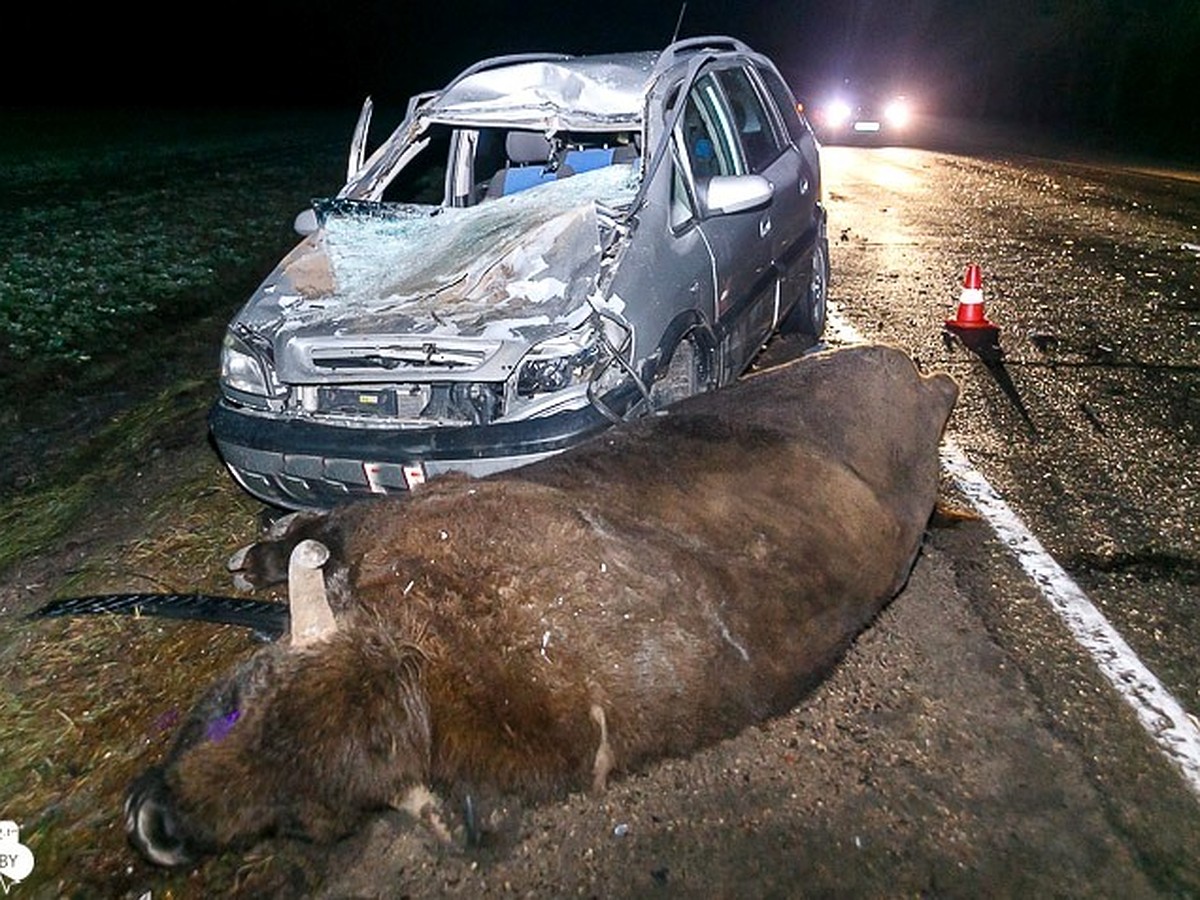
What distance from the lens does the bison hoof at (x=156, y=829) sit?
2.04 meters

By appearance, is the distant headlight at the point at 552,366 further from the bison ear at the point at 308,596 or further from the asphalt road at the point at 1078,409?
the asphalt road at the point at 1078,409

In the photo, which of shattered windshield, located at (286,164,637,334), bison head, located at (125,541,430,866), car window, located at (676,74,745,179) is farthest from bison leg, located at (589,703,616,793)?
car window, located at (676,74,745,179)

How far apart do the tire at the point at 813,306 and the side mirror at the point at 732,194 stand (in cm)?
201

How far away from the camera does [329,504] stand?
4.09 metres

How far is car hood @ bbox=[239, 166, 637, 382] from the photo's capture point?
3.90 m

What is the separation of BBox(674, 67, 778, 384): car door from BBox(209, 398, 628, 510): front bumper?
4.65 ft

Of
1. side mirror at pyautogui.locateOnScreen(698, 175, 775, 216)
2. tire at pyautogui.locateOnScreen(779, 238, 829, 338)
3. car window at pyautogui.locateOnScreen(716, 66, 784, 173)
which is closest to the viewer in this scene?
side mirror at pyautogui.locateOnScreen(698, 175, 775, 216)

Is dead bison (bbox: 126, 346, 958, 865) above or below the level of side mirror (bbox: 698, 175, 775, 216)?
below

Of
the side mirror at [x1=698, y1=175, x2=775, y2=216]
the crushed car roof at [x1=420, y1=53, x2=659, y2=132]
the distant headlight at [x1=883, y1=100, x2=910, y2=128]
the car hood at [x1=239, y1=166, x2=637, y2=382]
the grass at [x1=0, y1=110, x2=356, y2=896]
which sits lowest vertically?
the distant headlight at [x1=883, y1=100, x2=910, y2=128]

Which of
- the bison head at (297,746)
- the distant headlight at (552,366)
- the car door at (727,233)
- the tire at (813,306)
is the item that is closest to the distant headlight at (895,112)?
the tire at (813,306)

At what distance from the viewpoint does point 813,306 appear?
7.07 meters

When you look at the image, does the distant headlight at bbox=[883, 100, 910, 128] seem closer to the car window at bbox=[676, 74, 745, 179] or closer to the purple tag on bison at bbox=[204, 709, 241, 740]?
the car window at bbox=[676, 74, 745, 179]

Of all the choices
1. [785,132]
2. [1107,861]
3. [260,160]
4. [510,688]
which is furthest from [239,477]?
[260,160]

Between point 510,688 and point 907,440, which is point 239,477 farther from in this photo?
point 907,440
